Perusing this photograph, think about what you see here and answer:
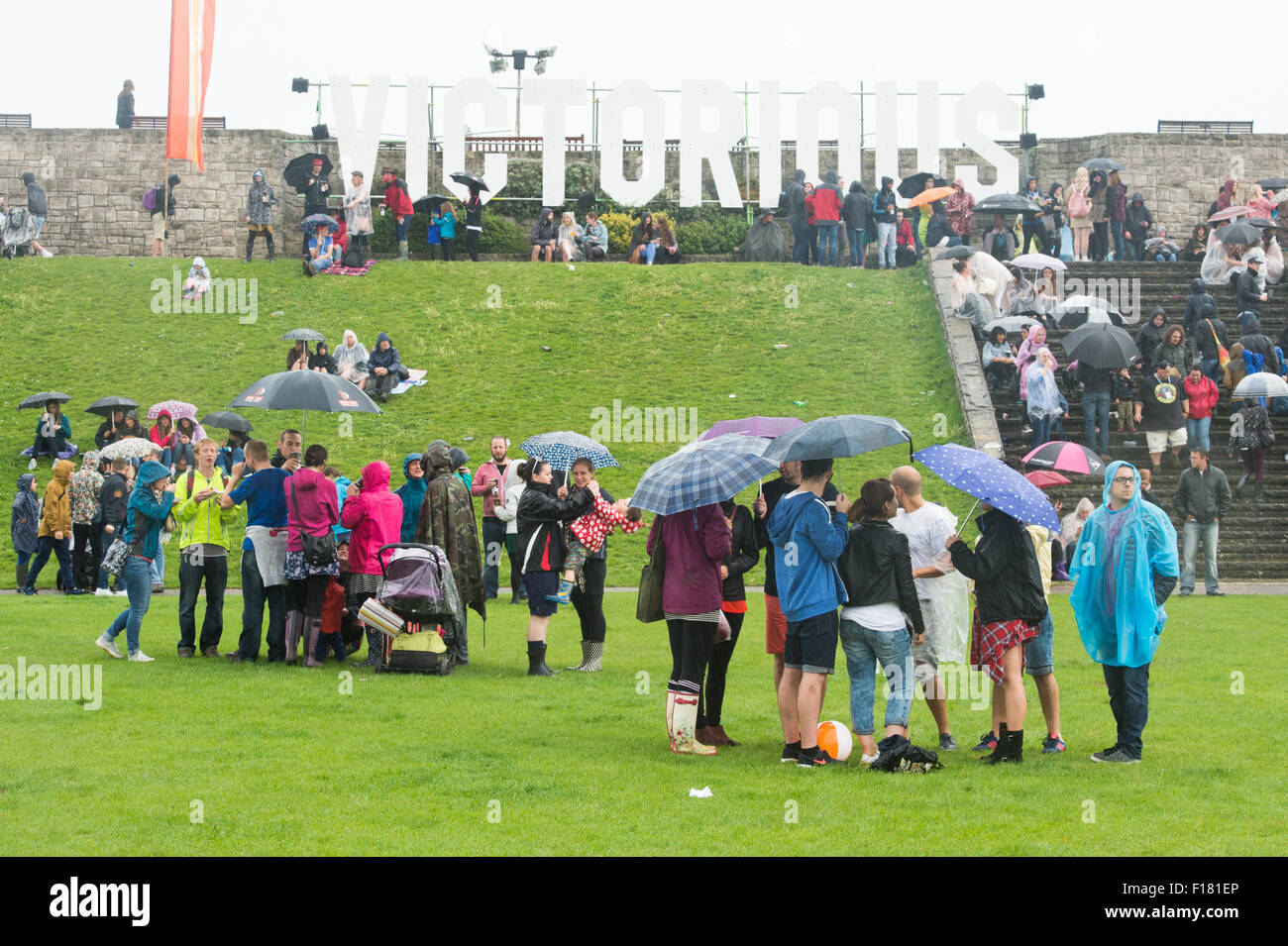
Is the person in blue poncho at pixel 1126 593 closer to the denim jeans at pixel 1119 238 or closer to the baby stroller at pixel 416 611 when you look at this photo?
the baby stroller at pixel 416 611

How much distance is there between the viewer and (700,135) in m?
37.8

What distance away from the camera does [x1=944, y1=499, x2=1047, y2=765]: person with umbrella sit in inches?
353

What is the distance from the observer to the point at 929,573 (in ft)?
30.8

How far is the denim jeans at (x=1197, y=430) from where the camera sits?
869 inches

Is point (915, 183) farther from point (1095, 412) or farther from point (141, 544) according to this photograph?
point (141, 544)

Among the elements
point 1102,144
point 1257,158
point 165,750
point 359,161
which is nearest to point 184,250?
point 359,161

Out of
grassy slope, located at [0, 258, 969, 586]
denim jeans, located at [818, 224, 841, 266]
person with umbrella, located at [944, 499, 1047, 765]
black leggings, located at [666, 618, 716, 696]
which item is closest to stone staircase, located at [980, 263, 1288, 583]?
grassy slope, located at [0, 258, 969, 586]

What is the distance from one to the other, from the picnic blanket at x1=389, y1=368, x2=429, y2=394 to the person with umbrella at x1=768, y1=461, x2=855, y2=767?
17.1 m

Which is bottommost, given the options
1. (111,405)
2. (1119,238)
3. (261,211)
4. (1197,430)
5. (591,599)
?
(591,599)

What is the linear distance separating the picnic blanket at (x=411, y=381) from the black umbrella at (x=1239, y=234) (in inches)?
613

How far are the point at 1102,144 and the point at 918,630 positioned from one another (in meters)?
31.7

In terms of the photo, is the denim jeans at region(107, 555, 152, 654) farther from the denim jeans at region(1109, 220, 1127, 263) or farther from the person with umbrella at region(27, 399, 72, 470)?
the denim jeans at region(1109, 220, 1127, 263)

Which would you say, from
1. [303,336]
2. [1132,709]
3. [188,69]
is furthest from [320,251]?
Result: [1132,709]

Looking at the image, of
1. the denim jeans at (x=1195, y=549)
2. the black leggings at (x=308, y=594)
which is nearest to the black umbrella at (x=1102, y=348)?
the denim jeans at (x=1195, y=549)
